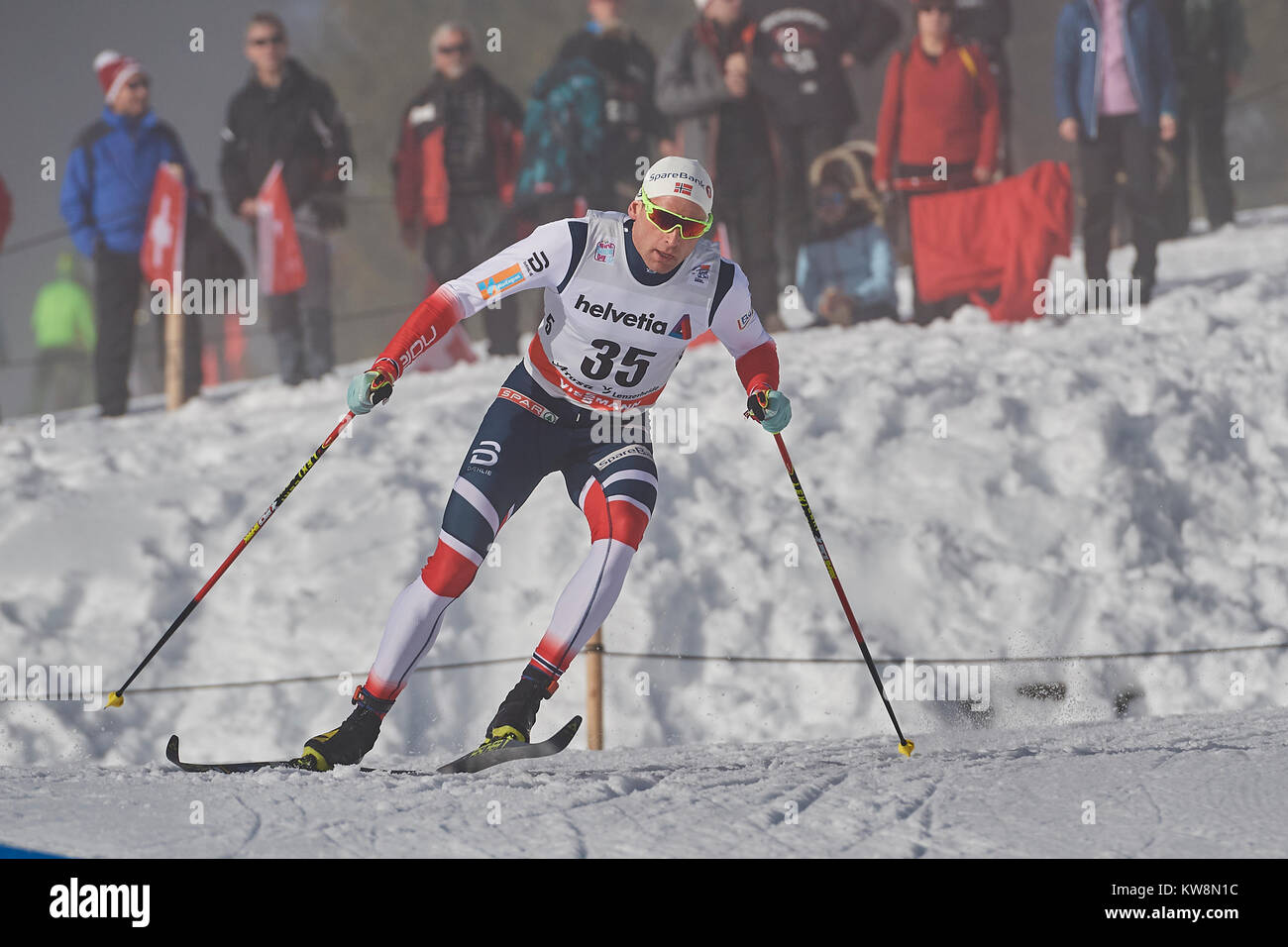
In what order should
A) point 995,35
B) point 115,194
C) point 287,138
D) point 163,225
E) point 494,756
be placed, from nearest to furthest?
1. point 494,756
2. point 115,194
3. point 163,225
4. point 287,138
5. point 995,35

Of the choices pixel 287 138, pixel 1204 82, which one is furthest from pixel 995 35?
pixel 287 138

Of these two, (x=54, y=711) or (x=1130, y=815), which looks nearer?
(x=1130, y=815)

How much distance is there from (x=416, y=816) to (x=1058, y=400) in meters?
5.43

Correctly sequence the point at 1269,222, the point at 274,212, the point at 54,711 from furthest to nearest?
the point at 1269,222, the point at 274,212, the point at 54,711

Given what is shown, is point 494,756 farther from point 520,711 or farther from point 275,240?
point 275,240

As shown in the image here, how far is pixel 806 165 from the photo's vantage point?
1031 cm

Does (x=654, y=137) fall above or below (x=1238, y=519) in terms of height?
above

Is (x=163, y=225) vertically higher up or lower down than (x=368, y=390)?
higher up

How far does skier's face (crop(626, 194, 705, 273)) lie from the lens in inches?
189

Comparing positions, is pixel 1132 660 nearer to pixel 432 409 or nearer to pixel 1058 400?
pixel 1058 400

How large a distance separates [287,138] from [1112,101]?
544 cm

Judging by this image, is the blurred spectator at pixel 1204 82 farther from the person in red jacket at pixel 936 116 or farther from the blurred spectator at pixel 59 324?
the blurred spectator at pixel 59 324

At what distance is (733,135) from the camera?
9.75 metres
